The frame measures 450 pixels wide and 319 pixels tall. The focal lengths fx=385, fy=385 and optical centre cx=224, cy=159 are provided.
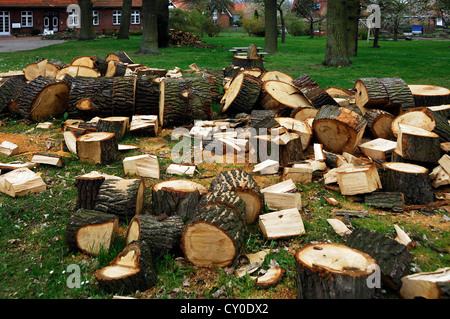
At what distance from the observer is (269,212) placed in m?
4.02

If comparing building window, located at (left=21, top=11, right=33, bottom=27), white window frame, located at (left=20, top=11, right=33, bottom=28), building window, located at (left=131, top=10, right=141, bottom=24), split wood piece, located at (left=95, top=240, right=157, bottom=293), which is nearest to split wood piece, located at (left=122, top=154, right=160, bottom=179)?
split wood piece, located at (left=95, top=240, right=157, bottom=293)

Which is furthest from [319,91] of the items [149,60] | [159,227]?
[149,60]

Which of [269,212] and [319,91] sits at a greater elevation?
[319,91]

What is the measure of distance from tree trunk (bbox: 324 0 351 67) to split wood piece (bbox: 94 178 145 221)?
1179 cm

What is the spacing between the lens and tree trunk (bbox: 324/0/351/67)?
13310 mm

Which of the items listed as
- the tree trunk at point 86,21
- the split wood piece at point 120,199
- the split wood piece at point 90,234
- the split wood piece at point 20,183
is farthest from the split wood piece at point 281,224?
the tree trunk at point 86,21

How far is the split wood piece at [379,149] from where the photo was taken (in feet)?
16.3

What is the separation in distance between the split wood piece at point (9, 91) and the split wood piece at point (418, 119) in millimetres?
6668

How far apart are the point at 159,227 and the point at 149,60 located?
43.7 feet

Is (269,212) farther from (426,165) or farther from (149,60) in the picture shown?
(149,60)

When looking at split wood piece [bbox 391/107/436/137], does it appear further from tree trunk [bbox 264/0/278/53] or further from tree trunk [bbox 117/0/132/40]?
tree trunk [bbox 117/0/132/40]

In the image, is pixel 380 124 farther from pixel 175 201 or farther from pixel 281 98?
pixel 175 201

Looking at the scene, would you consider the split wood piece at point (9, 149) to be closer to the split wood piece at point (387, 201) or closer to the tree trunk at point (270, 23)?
the split wood piece at point (387, 201)
